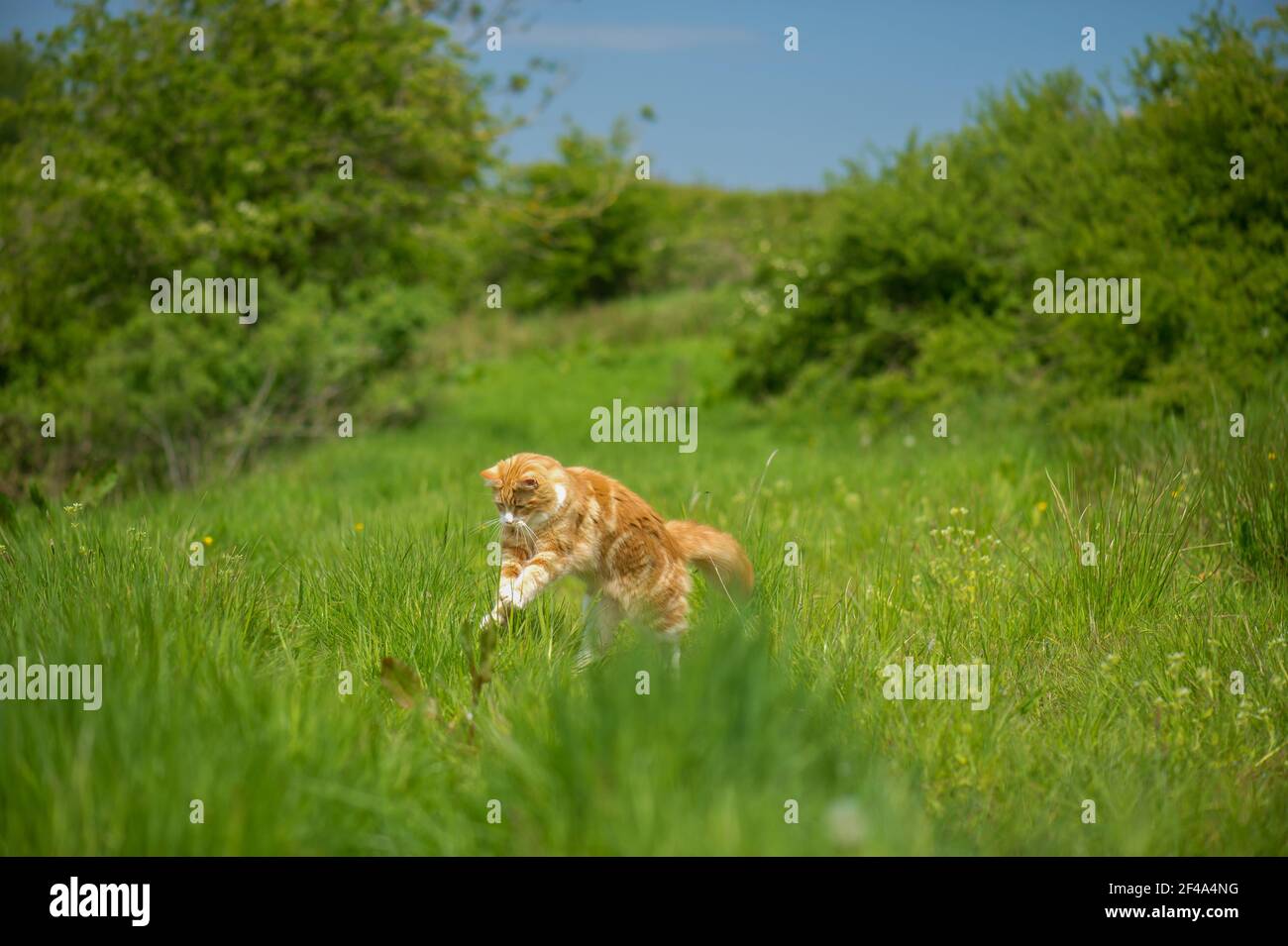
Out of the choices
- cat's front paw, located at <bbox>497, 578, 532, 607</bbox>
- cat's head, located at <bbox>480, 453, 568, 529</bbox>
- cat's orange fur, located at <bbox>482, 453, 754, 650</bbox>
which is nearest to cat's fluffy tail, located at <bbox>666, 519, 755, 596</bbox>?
cat's orange fur, located at <bbox>482, 453, 754, 650</bbox>

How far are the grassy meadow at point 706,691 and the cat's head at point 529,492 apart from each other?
415 mm

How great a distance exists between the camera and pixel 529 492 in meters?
4.76

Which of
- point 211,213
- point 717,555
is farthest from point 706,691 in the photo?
point 211,213

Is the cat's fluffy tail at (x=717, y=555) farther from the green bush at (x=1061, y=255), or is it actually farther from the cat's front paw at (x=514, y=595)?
the green bush at (x=1061, y=255)

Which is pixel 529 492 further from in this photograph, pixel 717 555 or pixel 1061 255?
pixel 1061 255

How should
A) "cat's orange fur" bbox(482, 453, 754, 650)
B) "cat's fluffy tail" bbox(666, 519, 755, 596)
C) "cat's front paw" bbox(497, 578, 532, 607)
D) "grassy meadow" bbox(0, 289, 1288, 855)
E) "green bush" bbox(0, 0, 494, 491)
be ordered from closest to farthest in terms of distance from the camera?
"grassy meadow" bbox(0, 289, 1288, 855)
"cat's front paw" bbox(497, 578, 532, 607)
"cat's orange fur" bbox(482, 453, 754, 650)
"cat's fluffy tail" bbox(666, 519, 755, 596)
"green bush" bbox(0, 0, 494, 491)

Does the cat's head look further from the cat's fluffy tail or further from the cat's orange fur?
the cat's fluffy tail

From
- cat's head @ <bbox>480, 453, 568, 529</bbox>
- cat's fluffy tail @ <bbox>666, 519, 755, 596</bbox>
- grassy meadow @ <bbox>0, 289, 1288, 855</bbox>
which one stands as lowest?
grassy meadow @ <bbox>0, 289, 1288, 855</bbox>

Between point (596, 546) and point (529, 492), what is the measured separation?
37 cm

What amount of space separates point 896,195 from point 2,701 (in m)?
13.2

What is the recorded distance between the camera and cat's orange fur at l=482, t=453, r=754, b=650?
15.6ft

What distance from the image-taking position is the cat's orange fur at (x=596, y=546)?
15.6 feet

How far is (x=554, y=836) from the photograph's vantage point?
9.02 ft
